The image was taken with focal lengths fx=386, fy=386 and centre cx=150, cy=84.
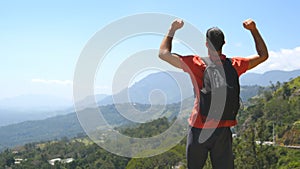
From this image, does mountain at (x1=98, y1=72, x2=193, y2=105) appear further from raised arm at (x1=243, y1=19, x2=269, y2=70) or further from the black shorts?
raised arm at (x1=243, y1=19, x2=269, y2=70)

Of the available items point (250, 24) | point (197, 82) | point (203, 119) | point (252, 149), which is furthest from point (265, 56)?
point (252, 149)

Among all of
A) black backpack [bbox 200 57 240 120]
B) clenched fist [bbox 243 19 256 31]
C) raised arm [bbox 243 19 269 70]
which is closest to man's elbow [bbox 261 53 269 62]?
raised arm [bbox 243 19 269 70]

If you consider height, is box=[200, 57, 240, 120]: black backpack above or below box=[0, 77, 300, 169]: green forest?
above

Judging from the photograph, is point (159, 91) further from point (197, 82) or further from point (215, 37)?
point (215, 37)

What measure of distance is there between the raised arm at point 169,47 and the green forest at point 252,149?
2466cm

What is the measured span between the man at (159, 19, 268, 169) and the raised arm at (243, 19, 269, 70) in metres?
0.03

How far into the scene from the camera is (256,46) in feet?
8.97

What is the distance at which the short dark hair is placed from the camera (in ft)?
8.27

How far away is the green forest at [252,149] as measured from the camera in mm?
27781

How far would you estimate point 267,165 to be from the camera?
2855cm

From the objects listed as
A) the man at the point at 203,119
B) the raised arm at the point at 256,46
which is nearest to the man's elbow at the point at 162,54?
the man at the point at 203,119

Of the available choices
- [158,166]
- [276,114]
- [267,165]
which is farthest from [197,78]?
[276,114]

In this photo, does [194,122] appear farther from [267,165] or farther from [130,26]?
[267,165]

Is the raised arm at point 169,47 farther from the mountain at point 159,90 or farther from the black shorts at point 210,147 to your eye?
the black shorts at point 210,147
